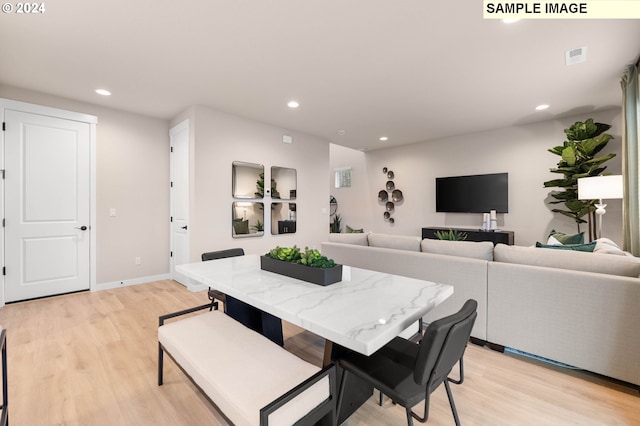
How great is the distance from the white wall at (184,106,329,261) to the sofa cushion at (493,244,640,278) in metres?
3.38

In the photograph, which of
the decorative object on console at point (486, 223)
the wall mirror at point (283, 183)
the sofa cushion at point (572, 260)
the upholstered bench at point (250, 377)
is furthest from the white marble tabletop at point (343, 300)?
the decorative object on console at point (486, 223)

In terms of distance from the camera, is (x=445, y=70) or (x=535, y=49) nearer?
(x=535, y=49)

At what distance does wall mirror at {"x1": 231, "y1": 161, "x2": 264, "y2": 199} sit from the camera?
424 cm

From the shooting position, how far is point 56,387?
1.82 m

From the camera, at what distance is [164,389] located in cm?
181

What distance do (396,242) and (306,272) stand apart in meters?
1.42

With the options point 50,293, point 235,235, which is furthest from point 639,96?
point 50,293

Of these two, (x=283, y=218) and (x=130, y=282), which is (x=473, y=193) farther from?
(x=130, y=282)

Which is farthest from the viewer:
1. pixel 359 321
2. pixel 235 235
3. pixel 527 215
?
pixel 527 215

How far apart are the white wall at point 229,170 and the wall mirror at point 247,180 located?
81 millimetres

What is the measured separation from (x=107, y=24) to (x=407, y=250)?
310cm

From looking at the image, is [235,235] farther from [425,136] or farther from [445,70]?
[425,136]

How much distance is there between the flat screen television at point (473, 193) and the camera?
16.3ft

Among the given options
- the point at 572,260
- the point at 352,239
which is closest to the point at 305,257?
the point at 352,239
